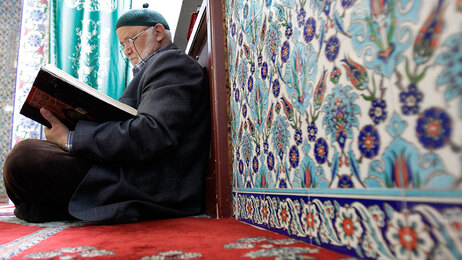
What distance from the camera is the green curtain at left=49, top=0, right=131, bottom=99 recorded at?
1.76m

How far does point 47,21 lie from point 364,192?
80.2 inches

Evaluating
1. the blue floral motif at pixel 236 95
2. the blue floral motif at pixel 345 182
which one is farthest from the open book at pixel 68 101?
the blue floral motif at pixel 345 182

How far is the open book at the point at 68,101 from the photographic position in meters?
0.77

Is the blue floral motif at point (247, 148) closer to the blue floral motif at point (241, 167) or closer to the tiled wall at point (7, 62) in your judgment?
the blue floral motif at point (241, 167)

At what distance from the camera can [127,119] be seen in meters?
0.91

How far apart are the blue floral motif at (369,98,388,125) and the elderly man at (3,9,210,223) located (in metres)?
0.63

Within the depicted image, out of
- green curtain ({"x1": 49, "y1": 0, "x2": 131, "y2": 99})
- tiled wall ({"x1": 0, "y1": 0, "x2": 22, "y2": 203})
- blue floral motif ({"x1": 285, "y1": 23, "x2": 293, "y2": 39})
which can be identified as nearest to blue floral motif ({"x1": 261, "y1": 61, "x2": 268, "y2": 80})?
blue floral motif ({"x1": 285, "y1": 23, "x2": 293, "y2": 39})

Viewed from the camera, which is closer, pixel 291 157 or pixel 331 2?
pixel 331 2

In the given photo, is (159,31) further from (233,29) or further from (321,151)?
(321,151)

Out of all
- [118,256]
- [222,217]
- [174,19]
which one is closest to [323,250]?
[118,256]

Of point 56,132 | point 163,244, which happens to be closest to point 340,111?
point 163,244

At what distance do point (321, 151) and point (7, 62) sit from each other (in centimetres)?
377

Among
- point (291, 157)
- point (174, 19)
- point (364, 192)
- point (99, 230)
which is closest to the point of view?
point (364, 192)

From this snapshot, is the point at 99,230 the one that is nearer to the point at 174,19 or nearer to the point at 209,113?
the point at 209,113
